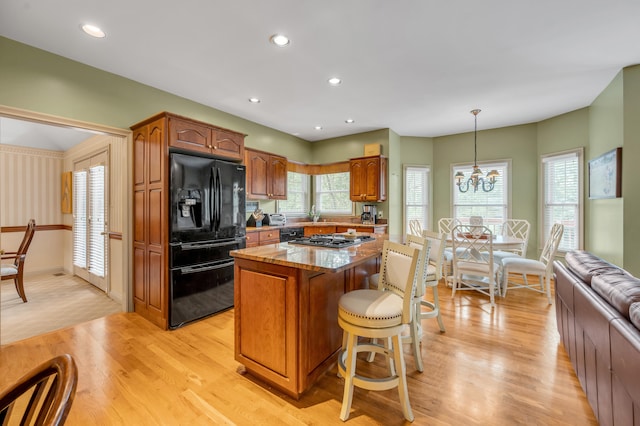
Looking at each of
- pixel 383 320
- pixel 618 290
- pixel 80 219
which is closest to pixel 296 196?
pixel 80 219

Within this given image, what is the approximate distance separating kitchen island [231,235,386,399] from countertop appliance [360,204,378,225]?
10.9 ft

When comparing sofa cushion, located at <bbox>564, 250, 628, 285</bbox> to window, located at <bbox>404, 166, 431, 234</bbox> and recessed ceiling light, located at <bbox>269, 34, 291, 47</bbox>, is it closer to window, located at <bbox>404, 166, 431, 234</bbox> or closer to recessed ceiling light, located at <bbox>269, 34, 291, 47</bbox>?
recessed ceiling light, located at <bbox>269, 34, 291, 47</bbox>

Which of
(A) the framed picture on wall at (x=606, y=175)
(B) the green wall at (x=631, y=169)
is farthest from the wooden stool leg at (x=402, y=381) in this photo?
(A) the framed picture on wall at (x=606, y=175)

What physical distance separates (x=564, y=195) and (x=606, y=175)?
131 cm

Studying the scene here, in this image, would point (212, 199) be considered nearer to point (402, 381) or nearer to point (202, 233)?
point (202, 233)

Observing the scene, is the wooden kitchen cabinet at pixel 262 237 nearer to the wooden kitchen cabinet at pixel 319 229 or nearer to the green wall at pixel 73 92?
the wooden kitchen cabinet at pixel 319 229

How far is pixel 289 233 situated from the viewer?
5.04 m

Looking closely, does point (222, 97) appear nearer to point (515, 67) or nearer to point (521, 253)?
point (515, 67)

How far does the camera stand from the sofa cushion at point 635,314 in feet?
4.01

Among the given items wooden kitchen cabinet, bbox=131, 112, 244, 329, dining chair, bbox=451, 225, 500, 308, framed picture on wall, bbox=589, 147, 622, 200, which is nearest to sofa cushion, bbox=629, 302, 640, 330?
dining chair, bbox=451, 225, 500, 308

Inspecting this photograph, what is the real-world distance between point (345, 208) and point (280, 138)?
2.02 m

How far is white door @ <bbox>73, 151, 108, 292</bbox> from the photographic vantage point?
410cm

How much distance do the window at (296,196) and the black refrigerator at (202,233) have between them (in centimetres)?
226

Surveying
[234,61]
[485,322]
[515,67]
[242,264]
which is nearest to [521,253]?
[485,322]
